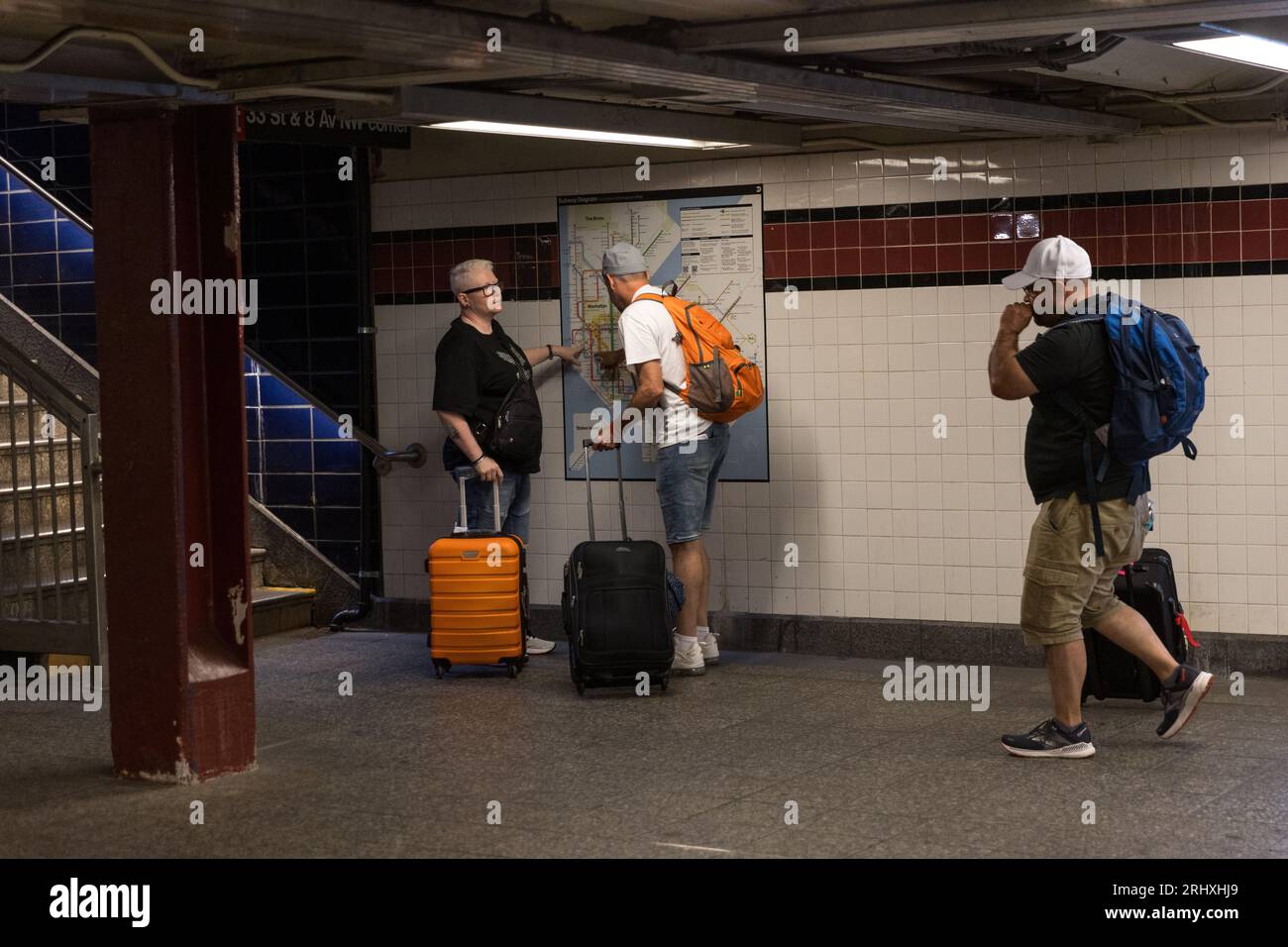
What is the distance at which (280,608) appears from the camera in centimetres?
910

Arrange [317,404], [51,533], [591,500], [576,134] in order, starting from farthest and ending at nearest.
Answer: [317,404], [591,500], [51,533], [576,134]

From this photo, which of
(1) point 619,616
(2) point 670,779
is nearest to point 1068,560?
(2) point 670,779

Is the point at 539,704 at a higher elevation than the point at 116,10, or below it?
below

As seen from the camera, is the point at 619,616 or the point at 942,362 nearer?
the point at 619,616

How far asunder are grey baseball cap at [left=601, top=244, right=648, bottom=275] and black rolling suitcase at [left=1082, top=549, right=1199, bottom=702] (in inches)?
99.9

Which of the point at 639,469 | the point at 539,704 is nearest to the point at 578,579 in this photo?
the point at 539,704

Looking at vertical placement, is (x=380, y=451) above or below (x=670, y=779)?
above

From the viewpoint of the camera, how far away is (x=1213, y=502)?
736 cm

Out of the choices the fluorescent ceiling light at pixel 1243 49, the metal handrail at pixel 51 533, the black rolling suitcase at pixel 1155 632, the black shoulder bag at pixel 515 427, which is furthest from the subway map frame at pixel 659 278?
the fluorescent ceiling light at pixel 1243 49

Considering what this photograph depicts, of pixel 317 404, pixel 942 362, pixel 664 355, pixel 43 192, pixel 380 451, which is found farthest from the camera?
pixel 43 192

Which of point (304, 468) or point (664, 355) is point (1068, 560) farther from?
point (304, 468)

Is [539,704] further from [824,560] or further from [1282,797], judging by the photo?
[1282,797]

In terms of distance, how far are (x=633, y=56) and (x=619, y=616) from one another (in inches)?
104
